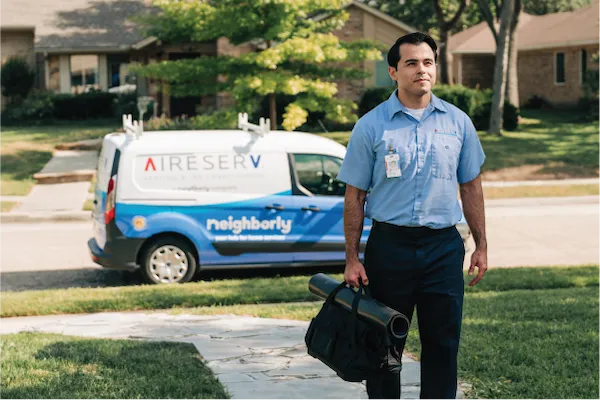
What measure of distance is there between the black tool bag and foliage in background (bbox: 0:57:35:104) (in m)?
35.6

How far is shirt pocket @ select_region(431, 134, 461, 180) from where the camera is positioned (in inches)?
189

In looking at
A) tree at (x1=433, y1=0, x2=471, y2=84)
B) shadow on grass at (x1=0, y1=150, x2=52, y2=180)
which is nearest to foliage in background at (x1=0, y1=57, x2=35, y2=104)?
shadow on grass at (x1=0, y1=150, x2=52, y2=180)

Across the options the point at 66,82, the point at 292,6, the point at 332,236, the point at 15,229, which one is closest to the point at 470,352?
the point at 332,236

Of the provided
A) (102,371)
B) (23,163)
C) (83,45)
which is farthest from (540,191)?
(83,45)

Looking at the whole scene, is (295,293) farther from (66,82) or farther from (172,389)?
(66,82)

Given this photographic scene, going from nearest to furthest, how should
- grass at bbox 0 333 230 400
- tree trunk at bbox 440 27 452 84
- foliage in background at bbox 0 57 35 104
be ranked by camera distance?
grass at bbox 0 333 230 400
foliage in background at bbox 0 57 35 104
tree trunk at bbox 440 27 452 84

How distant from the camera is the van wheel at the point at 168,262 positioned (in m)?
11.3

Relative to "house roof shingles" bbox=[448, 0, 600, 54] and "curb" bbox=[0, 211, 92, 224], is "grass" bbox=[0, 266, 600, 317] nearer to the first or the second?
"curb" bbox=[0, 211, 92, 224]

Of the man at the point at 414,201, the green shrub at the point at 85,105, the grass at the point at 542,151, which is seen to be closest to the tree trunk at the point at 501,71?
the grass at the point at 542,151

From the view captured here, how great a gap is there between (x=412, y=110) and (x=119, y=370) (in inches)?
99.1

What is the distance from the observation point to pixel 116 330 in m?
8.14

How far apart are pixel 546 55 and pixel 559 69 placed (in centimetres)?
107

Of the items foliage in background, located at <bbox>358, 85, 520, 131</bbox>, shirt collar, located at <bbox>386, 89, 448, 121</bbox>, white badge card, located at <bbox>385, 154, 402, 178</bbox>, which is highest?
foliage in background, located at <bbox>358, 85, 520, 131</bbox>

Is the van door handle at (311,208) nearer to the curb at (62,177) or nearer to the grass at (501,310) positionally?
the grass at (501,310)
